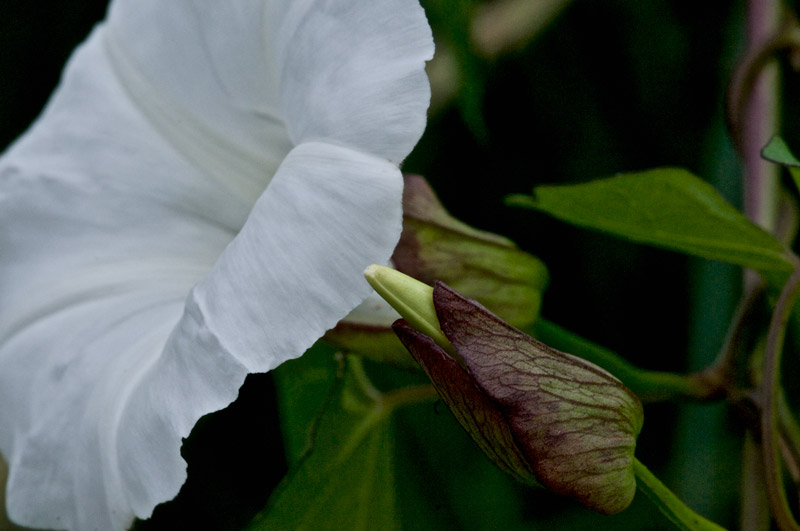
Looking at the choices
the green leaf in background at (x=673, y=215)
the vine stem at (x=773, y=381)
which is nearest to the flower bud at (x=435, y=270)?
the green leaf in background at (x=673, y=215)

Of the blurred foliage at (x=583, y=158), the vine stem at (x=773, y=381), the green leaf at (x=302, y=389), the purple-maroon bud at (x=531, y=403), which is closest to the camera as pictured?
the purple-maroon bud at (x=531, y=403)

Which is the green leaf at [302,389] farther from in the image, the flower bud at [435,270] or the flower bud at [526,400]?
the flower bud at [526,400]

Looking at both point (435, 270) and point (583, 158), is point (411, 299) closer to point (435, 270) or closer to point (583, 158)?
point (435, 270)

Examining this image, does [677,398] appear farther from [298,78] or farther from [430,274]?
[298,78]

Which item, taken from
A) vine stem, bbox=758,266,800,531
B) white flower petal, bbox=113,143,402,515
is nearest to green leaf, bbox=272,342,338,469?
white flower petal, bbox=113,143,402,515

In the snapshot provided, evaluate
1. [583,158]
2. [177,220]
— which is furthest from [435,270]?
[583,158]

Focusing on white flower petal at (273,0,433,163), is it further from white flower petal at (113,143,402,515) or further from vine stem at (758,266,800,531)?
vine stem at (758,266,800,531)

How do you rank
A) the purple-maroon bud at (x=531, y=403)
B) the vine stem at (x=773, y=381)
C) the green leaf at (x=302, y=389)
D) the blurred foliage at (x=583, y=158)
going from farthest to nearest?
the blurred foliage at (x=583, y=158) → the green leaf at (x=302, y=389) → the vine stem at (x=773, y=381) → the purple-maroon bud at (x=531, y=403)
